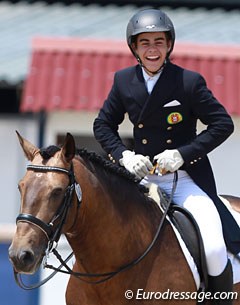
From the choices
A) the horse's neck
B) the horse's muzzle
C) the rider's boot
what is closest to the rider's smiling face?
the horse's neck

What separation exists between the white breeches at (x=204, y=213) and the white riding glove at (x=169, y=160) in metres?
0.22

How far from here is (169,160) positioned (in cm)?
464

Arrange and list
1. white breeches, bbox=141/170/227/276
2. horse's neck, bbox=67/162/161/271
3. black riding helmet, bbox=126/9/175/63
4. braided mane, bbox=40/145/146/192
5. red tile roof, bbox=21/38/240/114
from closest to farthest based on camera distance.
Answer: horse's neck, bbox=67/162/161/271
braided mane, bbox=40/145/146/192
white breeches, bbox=141/170/227/276
black riding helmet, bbox=126/9/175/63
red tile roof, bbox=21/38/240/114

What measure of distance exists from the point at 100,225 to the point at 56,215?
1.17ft

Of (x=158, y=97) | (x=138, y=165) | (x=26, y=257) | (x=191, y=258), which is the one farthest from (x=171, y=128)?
(x=26, y=257)

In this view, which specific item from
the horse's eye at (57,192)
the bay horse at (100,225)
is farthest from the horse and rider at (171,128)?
the horse's eye at (57,192)

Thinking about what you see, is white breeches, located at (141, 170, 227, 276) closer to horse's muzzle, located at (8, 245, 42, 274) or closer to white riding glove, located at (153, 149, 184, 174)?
white riding glove, located at (153, 149, 184, 174)

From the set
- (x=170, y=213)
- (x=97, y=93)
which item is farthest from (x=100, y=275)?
(x=97, y=93)

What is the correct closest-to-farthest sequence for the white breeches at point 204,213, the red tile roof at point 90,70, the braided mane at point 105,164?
1. the braided mane at point 105,164
2. the white breeches at point 204,213
3. the red tile roof at point 90,70

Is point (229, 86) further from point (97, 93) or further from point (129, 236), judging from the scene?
point (129, 236)

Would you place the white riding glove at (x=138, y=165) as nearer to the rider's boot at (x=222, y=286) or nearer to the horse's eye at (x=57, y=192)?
the horse's eye at (x=57, y=192)

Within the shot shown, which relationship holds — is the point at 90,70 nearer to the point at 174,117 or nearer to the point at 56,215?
the point at 174,117

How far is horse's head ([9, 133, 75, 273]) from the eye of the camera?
13.2 feet

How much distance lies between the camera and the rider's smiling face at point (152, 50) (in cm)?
482
